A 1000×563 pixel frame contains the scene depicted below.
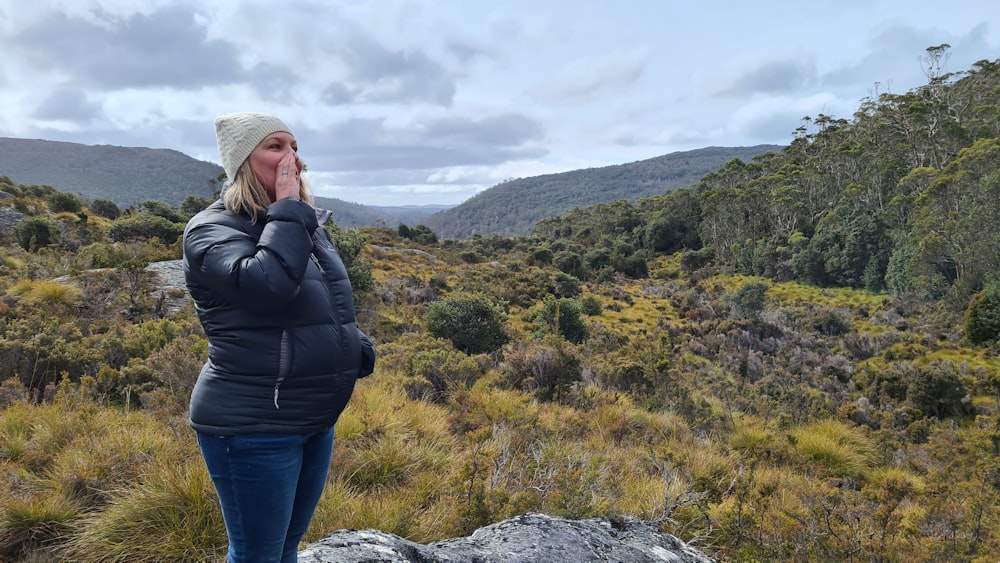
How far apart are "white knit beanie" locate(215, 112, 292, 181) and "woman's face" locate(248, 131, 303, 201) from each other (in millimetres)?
17

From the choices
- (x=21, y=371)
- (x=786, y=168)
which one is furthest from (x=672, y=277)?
(x=21, y=371)

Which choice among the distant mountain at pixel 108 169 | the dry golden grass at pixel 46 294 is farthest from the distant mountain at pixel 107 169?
the dry golden grass at pixel 46 294

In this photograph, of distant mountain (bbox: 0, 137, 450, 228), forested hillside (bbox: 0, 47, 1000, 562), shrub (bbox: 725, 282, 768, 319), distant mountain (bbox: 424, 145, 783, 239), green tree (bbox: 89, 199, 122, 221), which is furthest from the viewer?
distant mountain (bbox: 424, 145, 783, 239)

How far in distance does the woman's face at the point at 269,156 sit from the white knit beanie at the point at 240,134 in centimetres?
2

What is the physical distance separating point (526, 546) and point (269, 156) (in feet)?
6.00

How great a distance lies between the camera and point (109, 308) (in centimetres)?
812

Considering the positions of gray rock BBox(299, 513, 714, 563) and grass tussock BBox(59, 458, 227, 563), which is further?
grass tussock BBox(59, 458, 227, 563)

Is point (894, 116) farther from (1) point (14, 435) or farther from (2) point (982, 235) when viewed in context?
(1) point (14, 435)

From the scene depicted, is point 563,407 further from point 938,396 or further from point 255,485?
point 938,396

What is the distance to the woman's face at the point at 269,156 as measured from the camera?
4.68ft

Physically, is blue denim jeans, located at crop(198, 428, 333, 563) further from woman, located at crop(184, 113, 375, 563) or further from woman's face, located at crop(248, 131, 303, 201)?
woman's face, located at crop(248, 131, 303, 201)

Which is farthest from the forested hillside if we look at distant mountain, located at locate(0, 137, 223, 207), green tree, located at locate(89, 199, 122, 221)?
distant mountain, located at locate(0, 137, 223, 207)

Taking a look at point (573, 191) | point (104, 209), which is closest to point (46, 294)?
point (104, 209)

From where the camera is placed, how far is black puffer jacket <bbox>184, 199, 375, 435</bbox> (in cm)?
125
